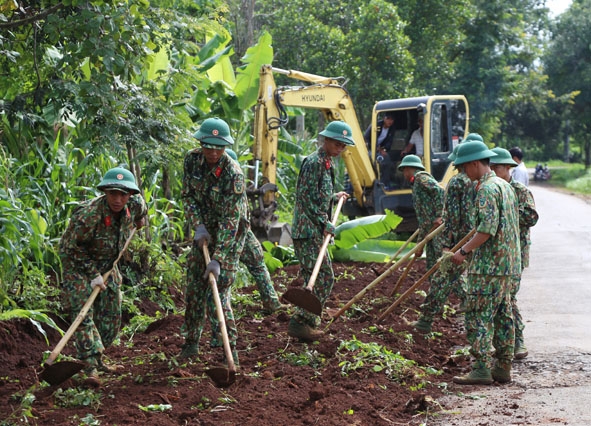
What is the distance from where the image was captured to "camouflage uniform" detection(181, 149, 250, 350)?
7.09 metres

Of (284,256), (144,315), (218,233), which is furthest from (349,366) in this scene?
(284,256)

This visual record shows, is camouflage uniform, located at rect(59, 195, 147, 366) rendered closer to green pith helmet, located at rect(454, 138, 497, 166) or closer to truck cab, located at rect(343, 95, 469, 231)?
green pith helmet, located at rect(454, 138, 497, 166)

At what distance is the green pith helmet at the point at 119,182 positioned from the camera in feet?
22.0

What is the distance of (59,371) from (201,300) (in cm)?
155

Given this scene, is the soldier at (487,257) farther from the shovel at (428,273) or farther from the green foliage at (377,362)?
the green foliage at (377,362)

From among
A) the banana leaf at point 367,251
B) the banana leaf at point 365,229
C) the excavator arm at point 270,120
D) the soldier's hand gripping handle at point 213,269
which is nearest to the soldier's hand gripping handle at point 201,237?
the soldier's hand gripping handle at point 213,269

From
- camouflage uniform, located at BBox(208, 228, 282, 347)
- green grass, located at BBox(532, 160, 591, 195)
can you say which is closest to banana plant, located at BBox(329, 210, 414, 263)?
camouflage uniform, located at BBox(208, 228, 282, 347)

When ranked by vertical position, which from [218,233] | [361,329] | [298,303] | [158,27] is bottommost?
[361,329]

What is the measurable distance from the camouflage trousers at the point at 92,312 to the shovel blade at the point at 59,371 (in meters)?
0.64

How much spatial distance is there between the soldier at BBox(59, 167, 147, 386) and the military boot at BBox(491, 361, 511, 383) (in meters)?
3.37

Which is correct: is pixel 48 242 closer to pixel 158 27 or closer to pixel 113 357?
pixel 113 357

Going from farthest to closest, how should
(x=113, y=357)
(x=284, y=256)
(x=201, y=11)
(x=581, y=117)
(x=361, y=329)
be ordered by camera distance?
(x=581, y=117), (x=284, y=256), (x=201, y=11), (x=361, y=329), (x=113, y=357)

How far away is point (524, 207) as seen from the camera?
8164mm

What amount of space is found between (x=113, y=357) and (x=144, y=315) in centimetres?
156
